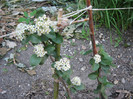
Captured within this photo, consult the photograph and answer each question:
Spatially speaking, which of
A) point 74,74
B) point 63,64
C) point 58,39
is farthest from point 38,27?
point 74,74

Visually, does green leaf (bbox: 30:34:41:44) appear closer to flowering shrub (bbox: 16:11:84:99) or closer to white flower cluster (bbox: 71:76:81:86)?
flowering shrub (bbox: 16:11:84:99)

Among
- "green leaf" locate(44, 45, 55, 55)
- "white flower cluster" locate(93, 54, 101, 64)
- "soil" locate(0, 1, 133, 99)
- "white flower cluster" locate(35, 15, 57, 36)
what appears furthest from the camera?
"soil" locate(0, 1, 133, 99)

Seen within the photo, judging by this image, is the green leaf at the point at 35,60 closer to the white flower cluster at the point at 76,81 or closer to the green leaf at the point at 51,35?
the green leaf at the point at 51,35

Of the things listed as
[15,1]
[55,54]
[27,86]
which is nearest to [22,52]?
[27,86]

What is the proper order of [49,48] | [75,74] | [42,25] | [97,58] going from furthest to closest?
1. [75,74]
2. [97,58]
3. [49,48]
4. [42,25]

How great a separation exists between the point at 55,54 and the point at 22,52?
1026mm

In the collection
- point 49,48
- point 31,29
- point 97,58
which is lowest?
point 97,58

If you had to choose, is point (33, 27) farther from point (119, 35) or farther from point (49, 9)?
point (49, 9)

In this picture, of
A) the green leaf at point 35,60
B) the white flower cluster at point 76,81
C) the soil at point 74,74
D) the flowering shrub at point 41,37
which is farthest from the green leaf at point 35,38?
the soil at point 74,74

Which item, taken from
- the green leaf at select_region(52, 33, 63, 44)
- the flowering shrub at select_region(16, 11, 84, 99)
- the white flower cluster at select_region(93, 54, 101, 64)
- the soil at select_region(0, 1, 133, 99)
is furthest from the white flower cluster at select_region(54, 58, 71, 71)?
the soil at select_region(0, 1, 133, 99)

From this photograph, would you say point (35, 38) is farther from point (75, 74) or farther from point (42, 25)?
point (75, 74)

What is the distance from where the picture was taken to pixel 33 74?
5.74ft

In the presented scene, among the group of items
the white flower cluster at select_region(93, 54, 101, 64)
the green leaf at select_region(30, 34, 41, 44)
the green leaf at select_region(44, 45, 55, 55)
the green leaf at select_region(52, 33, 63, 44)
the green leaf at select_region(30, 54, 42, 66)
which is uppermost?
the green leaf at select_region(30, 34, 41, 44)

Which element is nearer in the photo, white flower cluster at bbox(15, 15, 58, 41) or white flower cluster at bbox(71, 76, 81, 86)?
white flower cluster at bbox(15, 15, 58, 41)
